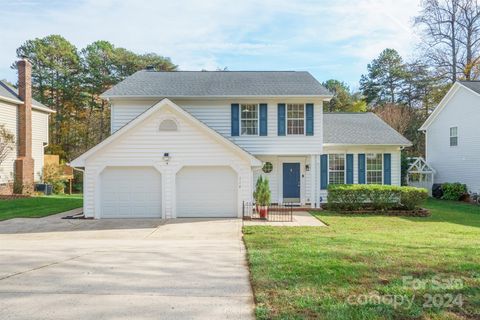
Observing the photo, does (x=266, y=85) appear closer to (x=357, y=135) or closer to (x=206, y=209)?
(x=357, y=135)

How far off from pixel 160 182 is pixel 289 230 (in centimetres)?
597

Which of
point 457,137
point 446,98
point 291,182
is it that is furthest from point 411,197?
point 446,98

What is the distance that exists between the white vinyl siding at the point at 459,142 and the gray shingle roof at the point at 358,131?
5.32 metres

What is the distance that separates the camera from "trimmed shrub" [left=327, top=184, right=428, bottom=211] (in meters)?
16.1

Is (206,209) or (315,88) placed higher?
(315,88)

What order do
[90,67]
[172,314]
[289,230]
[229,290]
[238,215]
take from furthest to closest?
[90,67] < [238,215] < [289,230] < [229,290] < [172,314]

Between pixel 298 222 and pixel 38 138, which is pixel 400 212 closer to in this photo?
pixel 298 222

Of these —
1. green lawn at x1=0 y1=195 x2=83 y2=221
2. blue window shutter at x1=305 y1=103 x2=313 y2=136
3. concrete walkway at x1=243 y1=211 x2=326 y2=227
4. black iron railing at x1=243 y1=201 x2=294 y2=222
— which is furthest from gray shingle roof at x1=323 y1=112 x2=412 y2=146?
green lawn at x1=0 y1=195 x2=83 y2=221

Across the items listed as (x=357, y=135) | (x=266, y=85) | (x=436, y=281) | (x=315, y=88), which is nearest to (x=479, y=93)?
(x=357, y=135)

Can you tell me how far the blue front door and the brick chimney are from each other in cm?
1710

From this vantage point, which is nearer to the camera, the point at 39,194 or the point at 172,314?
the point at 172,314

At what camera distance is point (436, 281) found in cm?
536

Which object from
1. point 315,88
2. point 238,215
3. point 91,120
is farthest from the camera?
point 91,120

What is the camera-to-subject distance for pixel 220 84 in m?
18.2
